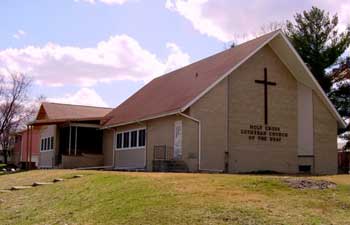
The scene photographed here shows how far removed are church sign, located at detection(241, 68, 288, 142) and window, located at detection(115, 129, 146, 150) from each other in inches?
238

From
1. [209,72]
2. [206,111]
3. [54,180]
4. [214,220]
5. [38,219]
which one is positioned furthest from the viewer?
[209,72]

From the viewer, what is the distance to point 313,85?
2695cm

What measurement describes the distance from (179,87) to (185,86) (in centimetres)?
96

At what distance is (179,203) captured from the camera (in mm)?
12391

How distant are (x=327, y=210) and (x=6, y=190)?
12.6 m

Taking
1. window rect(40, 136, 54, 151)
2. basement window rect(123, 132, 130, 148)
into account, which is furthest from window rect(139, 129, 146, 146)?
window rect(40, 136, 54, 151)

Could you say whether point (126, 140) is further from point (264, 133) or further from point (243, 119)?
point (264, 133)

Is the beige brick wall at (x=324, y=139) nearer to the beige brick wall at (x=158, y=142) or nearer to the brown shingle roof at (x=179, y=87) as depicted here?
the brown shingle roof at (x=179, y=87)

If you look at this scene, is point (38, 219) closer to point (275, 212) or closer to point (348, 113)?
point (275, 212)

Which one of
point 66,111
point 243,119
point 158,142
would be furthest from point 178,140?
point 66,111

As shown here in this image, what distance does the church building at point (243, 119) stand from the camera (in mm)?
23828

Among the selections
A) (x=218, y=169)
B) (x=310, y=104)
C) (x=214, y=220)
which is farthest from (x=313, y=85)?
(x=214, y=220)

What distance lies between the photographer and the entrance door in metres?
24.2

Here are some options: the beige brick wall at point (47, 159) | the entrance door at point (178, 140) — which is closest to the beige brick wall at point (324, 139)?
the entrance door at point (178, 140)
